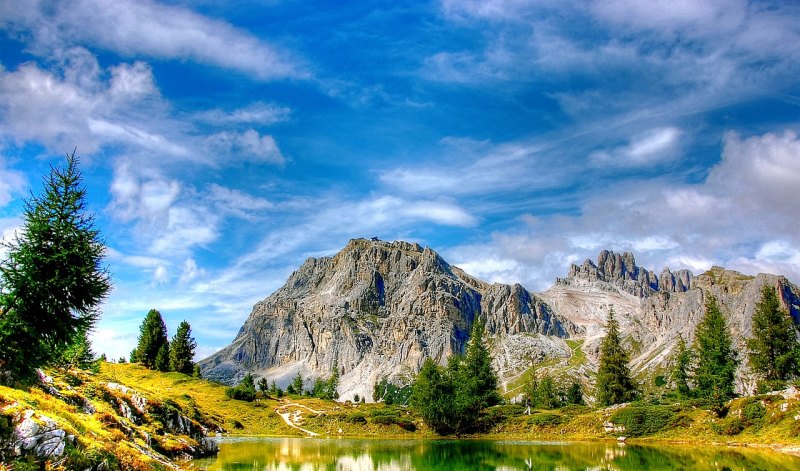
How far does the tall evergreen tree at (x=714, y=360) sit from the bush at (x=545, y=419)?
23.8 meters

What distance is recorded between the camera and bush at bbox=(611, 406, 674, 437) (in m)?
75.6

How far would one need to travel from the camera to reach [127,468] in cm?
2534

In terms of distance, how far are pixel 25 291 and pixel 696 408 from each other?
81791 millimetres

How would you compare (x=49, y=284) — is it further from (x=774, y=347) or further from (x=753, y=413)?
(x=774, y=347)

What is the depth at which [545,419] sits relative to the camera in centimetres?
9100

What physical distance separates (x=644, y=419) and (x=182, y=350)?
104306 millimetres

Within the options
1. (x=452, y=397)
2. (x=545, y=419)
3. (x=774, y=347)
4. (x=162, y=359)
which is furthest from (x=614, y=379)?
(x=162, y=359)

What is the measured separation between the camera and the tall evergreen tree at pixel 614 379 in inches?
3917

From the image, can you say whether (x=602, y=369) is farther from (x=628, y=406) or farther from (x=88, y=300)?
(x=88, y=300)

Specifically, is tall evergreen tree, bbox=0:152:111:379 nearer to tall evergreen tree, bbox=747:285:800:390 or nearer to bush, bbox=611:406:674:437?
bush, bbox=611:406:674:437

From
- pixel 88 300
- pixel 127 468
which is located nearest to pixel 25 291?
pixel 88 300

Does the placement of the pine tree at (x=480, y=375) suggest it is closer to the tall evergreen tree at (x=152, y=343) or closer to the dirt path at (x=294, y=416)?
the dirt path at (x=294, y=416)

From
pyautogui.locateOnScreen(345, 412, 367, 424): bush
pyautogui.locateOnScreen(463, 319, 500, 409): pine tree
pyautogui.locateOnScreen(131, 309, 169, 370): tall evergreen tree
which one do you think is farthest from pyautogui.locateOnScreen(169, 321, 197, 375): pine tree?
pyautogui.locateOnScreen(463, 319, 500, 409): pine tree

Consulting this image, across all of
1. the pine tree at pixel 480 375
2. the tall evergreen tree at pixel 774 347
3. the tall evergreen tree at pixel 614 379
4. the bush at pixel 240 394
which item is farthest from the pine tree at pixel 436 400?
the tall evergreen tree at pixel 774 347
